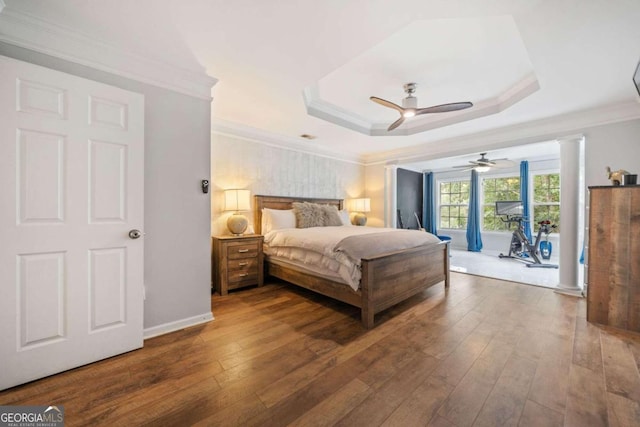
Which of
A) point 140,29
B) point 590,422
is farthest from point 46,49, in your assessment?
point 590,422

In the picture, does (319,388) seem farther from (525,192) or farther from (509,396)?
(525,192)

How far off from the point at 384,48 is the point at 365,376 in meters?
2.62

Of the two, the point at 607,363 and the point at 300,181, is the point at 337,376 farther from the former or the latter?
the point at 300,181

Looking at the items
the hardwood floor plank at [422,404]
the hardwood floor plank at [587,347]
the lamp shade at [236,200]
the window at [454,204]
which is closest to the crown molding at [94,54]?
the lamp shade at [236,200]

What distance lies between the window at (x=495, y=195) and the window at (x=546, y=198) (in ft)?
1.18

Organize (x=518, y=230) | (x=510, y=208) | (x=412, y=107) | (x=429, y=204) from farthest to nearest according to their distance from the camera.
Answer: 1. (x=429, y=204)
2. (x=510, y=208)
3. (x=518, y=230)
4. (x=412, y=107)

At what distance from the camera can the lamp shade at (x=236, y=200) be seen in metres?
3.45

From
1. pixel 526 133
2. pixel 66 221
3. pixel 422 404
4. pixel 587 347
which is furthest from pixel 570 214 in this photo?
pixel 66 221

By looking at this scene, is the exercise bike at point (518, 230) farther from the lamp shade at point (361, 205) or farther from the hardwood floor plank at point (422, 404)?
the hardwood floor plank at point (422, 404)

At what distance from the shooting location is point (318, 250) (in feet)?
8.86

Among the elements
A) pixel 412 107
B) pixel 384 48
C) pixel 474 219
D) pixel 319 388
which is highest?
pixel 384 48

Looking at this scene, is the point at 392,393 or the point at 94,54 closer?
the point at 392,393

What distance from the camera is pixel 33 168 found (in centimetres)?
157

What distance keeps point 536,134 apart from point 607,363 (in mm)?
3029
